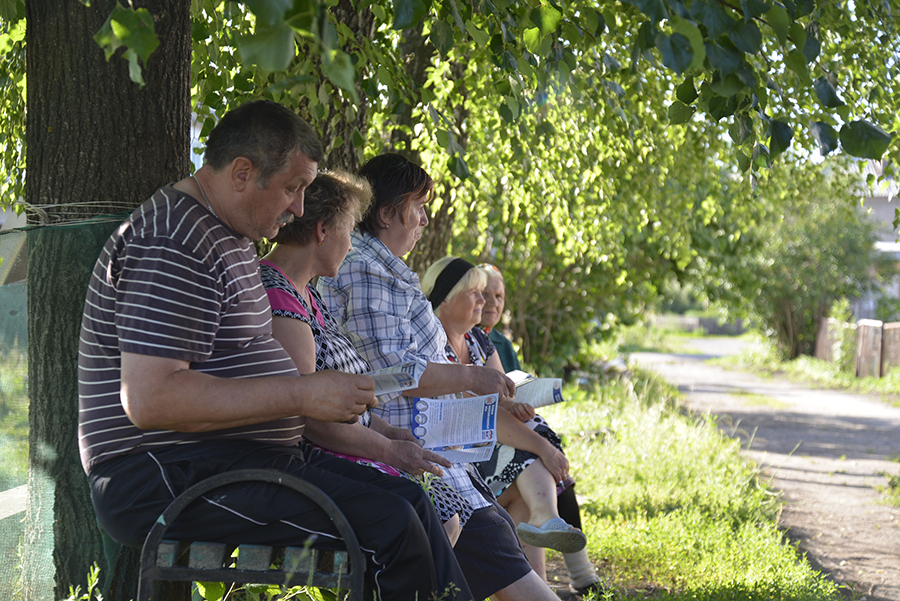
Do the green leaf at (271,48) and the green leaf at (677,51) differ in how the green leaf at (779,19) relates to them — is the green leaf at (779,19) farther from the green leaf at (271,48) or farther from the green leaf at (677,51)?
the green leaf at (271,48)

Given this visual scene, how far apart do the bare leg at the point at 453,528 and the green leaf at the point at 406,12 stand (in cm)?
157

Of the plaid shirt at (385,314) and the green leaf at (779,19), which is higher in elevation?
the green leaf at (779,19)

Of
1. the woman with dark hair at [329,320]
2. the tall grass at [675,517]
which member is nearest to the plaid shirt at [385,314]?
the woman with dark hair at [329,320]

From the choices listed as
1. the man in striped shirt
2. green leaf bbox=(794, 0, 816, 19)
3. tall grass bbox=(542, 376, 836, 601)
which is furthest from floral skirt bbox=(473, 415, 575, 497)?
green leaf bbox=(794, 0, 816, 19)

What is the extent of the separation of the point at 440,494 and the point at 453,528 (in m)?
0.12

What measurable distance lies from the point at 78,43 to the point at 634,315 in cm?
1102

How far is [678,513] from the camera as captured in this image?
560 centimetres

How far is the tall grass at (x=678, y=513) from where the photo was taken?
427 cm

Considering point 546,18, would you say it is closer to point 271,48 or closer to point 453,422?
point 271,48

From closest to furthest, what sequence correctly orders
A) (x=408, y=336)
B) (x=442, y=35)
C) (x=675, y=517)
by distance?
(x=442, y=35)
(x=408, y=336)
(x=675, y=517)

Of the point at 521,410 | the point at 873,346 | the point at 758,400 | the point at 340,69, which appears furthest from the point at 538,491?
the point at 873,346

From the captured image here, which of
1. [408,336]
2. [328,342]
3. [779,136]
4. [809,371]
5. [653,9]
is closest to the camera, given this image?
[653,9]

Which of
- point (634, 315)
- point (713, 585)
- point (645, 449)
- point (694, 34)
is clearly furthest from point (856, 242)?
point (694, 34)

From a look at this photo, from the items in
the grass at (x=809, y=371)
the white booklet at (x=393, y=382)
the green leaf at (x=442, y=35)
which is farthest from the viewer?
the grass at (x=809, y=371)
